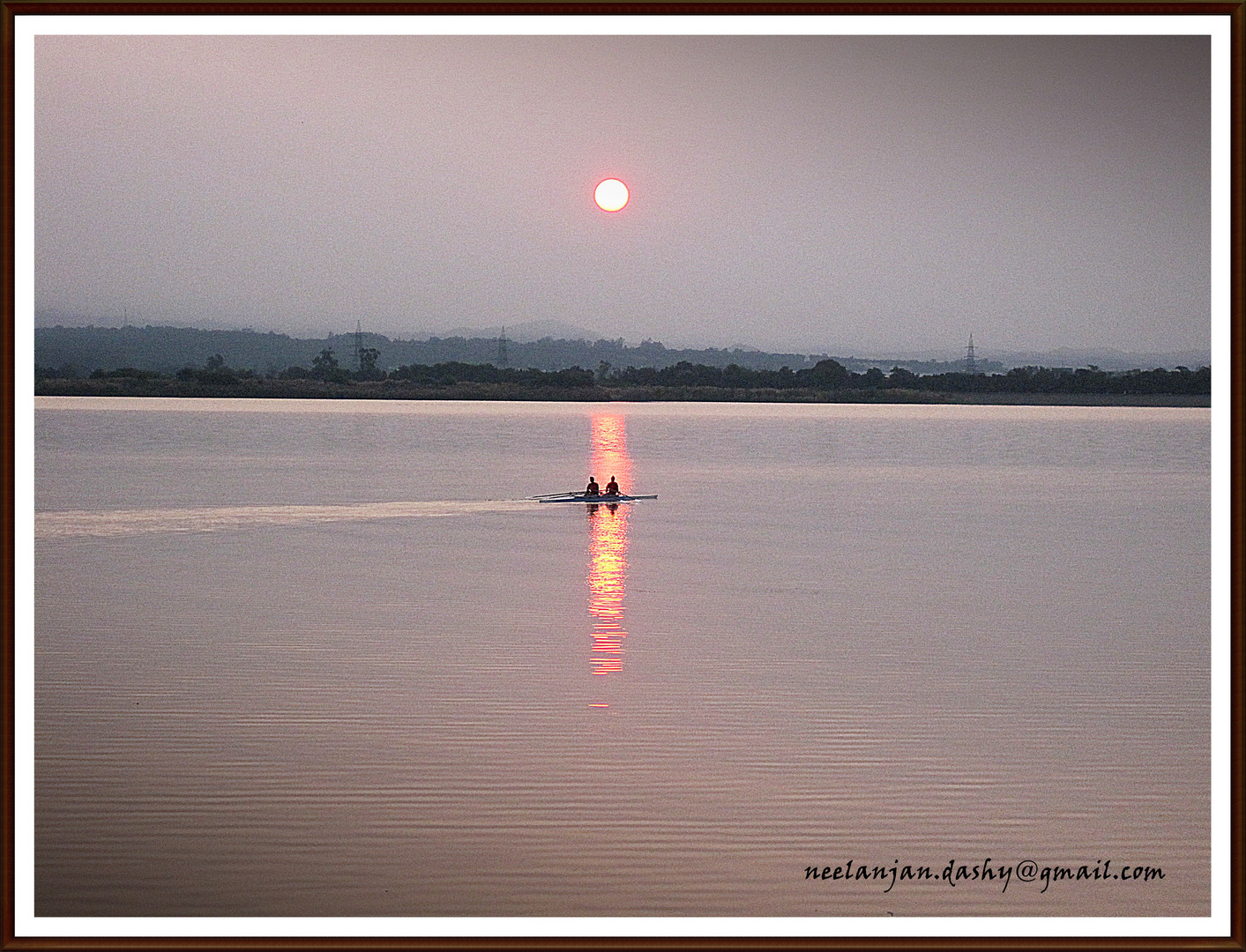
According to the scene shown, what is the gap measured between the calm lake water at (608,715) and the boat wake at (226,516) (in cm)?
24

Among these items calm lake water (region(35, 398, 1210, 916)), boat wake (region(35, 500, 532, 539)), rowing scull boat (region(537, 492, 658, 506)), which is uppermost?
rowing scull boat (region(537, 492, 658, 506))

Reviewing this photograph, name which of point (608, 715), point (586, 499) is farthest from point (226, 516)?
point (608, 715)

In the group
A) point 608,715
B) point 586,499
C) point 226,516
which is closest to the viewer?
point 608,715

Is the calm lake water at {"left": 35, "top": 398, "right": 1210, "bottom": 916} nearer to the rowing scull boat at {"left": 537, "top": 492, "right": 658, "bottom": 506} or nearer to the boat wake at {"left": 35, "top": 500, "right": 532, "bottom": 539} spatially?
the boat wake at {"left": 35, "top": 500, "right": 532, "bottom": 539}

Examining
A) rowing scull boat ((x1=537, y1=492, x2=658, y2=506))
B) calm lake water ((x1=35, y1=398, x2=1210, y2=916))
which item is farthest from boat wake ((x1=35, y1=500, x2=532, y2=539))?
rowing scull boat ((x1=537, y1=492, x2=658, y2=506))

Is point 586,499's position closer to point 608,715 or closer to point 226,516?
point 226,516

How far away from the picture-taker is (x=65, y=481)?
41.5m

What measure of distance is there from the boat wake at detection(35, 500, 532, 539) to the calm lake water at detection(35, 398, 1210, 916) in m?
0.24

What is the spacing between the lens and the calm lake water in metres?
10.1

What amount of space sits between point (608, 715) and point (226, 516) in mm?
21185

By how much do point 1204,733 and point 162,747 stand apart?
9590 mm

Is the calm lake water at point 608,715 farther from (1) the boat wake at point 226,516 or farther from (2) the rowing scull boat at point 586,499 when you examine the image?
(2) the rowing scull boat at point 586,499

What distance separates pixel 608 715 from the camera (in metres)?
14.1
